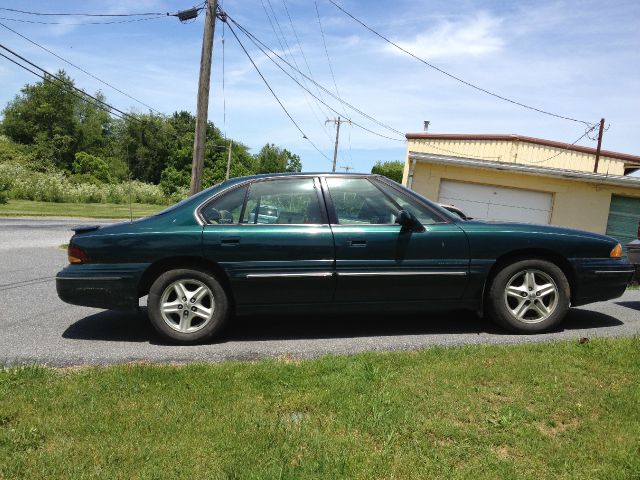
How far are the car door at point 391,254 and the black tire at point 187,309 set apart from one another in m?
1.04

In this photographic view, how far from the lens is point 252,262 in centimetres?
448

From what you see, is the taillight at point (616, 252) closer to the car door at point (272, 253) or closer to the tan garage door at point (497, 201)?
the car door at point (272, 253)

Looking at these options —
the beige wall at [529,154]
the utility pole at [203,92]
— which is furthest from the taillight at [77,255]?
the beige wall at [529,154]

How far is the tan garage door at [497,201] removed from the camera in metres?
15.9

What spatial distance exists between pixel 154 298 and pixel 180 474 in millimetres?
2340

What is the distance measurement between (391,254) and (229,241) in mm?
1402

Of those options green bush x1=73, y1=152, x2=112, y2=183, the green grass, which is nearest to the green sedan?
the green grass

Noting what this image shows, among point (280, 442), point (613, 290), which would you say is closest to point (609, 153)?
point (613, 290)

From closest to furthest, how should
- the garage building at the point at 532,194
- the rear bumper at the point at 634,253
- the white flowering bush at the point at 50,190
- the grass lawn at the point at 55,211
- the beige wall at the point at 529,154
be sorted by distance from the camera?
the rear bumper at the point at 634,253 < the garage building at the point at 532,194 < the grass lawn at the point at 55,211 < the beige wall at the point at 529,154 < the white flowering bush at the point at 50,190

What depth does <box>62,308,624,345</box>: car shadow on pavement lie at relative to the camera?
15.6 ft

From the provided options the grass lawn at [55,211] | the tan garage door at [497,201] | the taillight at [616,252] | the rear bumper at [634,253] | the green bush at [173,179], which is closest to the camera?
the taillight at [616,252]

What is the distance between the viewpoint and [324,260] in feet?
14.9

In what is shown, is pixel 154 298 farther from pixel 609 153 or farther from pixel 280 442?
pixel 609 153

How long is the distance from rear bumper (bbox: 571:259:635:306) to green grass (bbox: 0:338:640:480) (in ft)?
3.39
